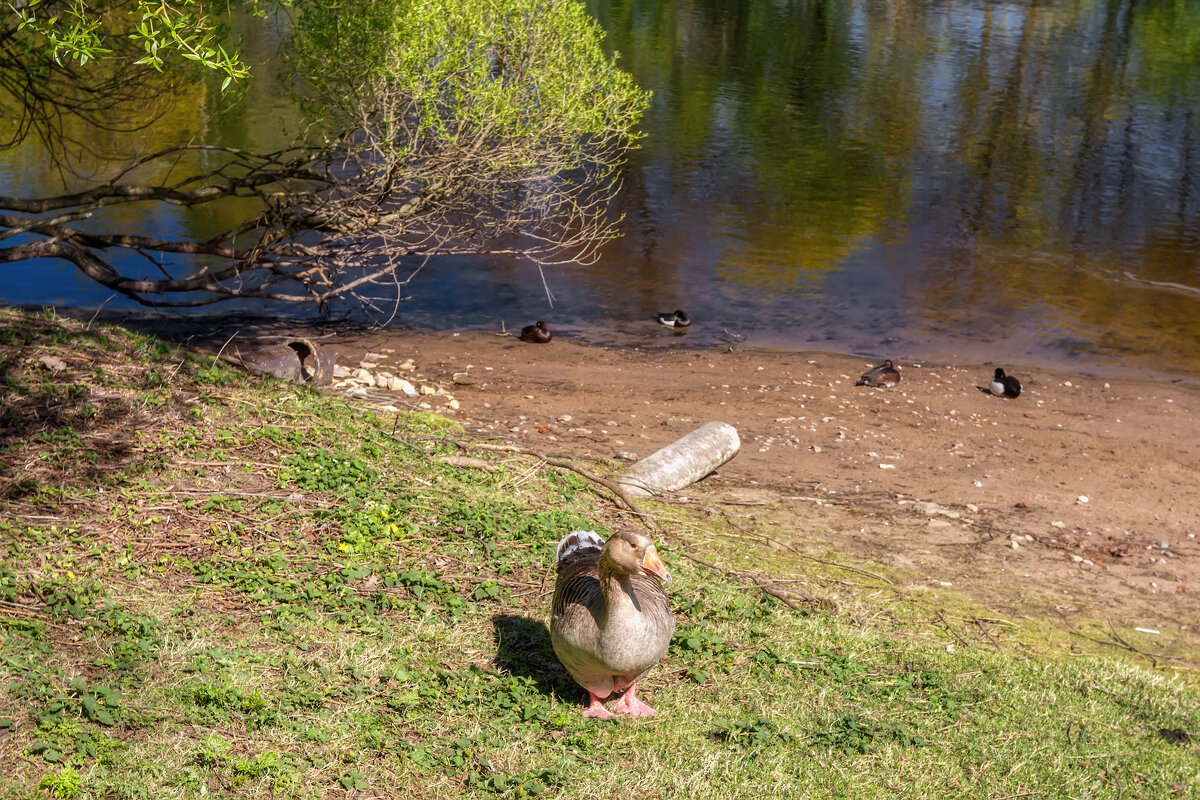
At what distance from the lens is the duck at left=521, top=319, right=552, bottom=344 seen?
1631 centimetres

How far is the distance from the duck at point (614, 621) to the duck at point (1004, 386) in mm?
10313

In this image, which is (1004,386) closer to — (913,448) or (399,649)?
(913,448)

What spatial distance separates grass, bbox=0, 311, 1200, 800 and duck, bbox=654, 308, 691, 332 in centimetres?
826

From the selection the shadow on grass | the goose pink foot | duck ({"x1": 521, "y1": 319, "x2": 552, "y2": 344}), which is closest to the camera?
the goose pink foot

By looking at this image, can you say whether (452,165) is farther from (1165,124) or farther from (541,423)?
(1165,124)

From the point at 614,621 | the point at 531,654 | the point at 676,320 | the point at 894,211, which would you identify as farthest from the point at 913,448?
the point at 894,211

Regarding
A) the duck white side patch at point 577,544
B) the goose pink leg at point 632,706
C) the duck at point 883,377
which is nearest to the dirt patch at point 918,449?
the duck at point 883,377

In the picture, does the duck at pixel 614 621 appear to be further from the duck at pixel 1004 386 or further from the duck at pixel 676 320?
the duck at pixel 676 320

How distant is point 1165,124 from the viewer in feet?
97.9

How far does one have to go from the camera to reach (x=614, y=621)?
5633mm

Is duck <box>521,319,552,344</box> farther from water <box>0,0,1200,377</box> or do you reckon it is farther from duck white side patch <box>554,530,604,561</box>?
duck white side patch <box>554,530,604,561</box>

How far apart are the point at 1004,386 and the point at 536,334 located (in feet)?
23.0

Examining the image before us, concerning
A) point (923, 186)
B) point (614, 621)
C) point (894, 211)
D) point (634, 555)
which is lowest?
point (894, 211)

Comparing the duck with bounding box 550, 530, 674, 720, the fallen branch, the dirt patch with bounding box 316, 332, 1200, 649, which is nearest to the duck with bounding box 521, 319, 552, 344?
the dirt patch with bounding box 316, 332, 1200, 649
